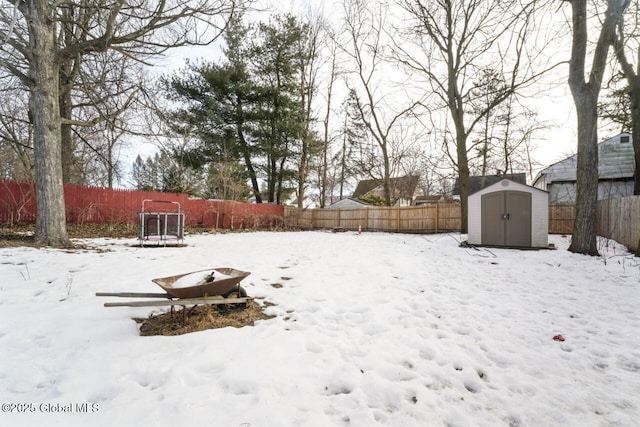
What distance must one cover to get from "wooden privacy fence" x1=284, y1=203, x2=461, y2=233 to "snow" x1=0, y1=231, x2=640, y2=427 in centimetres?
1061

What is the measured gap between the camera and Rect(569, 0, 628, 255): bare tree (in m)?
7.51

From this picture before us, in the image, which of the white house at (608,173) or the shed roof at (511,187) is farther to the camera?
the white house at (608,173)

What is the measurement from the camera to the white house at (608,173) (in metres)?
16.7

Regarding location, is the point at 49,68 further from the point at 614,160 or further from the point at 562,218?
the point at 614,160

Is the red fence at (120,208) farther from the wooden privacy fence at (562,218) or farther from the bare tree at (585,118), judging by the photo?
the wooden privacy fence at (562,218)

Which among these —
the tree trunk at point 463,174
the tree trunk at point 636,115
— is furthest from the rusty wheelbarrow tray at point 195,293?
the tree trunk at point 636,115

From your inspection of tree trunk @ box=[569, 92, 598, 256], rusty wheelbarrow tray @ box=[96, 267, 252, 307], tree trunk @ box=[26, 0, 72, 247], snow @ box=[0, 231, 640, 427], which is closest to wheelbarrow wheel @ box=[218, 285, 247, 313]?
rusty wheelbarrow tray @ box=[96, 267, 252, 307]

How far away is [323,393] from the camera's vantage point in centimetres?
209

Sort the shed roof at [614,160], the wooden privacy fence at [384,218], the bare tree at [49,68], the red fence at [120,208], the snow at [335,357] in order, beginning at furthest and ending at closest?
1. the shed roof at [614,160]
2. the wooden privacy fence at [384,218]
3. the red fence at [120,208]
4. the bare tree at [49,68]
5. the snow at [335,357]

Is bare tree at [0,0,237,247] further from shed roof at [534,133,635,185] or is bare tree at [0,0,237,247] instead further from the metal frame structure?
shed roof at [534,133,635,185]

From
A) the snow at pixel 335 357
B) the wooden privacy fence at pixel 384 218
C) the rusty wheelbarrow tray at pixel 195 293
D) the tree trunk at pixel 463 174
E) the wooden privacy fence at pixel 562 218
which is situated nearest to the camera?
the snow at pixel 335 357

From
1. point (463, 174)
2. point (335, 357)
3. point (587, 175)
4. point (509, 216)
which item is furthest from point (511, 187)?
point (335, 357)

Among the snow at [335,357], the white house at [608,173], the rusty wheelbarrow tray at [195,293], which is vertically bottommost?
the snow at [335,357]

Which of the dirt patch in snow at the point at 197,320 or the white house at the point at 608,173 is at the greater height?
the white house at the point at 608,173
